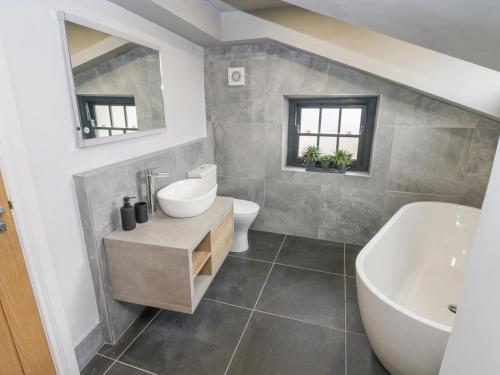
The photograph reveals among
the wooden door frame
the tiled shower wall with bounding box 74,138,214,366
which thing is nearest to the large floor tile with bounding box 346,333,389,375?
the tiled shower wall with bounding box 74,138,214,366

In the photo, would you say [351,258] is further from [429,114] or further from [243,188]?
[429,114]

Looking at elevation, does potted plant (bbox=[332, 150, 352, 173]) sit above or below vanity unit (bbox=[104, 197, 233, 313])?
above

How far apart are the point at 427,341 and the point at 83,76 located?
7.01ft

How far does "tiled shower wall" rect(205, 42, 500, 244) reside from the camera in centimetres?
248

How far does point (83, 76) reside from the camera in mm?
1503

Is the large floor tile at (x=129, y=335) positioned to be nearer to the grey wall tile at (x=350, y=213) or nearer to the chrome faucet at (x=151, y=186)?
the chrome faucet at (x=151, y=186)

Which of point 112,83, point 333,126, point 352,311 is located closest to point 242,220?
Answer: point 352,311

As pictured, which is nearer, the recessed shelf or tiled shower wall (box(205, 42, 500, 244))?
the recessed shelf

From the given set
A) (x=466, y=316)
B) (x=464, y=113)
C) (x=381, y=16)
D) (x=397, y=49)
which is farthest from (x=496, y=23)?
(x=464, y=113)

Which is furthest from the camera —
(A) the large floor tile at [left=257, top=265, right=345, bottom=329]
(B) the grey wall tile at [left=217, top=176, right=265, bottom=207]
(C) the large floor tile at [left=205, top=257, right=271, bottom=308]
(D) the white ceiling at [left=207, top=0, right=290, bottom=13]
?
(B) the grey wall tile at [left=217, top=176, right=265, bottom=207]

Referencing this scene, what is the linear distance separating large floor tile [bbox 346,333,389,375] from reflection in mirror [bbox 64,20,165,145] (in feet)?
→ 6.65

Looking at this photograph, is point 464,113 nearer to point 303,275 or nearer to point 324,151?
point 324,151

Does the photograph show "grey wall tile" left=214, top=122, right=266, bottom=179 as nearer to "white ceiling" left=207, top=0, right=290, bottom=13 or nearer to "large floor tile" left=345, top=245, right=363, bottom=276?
"white ceiling" left=207, top=0, right=290, bottom=13

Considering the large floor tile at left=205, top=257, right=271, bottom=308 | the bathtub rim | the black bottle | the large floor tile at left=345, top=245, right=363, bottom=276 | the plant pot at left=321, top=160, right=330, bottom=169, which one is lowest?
the large floor tile at left=205, top=257, right=271, bottom=308
